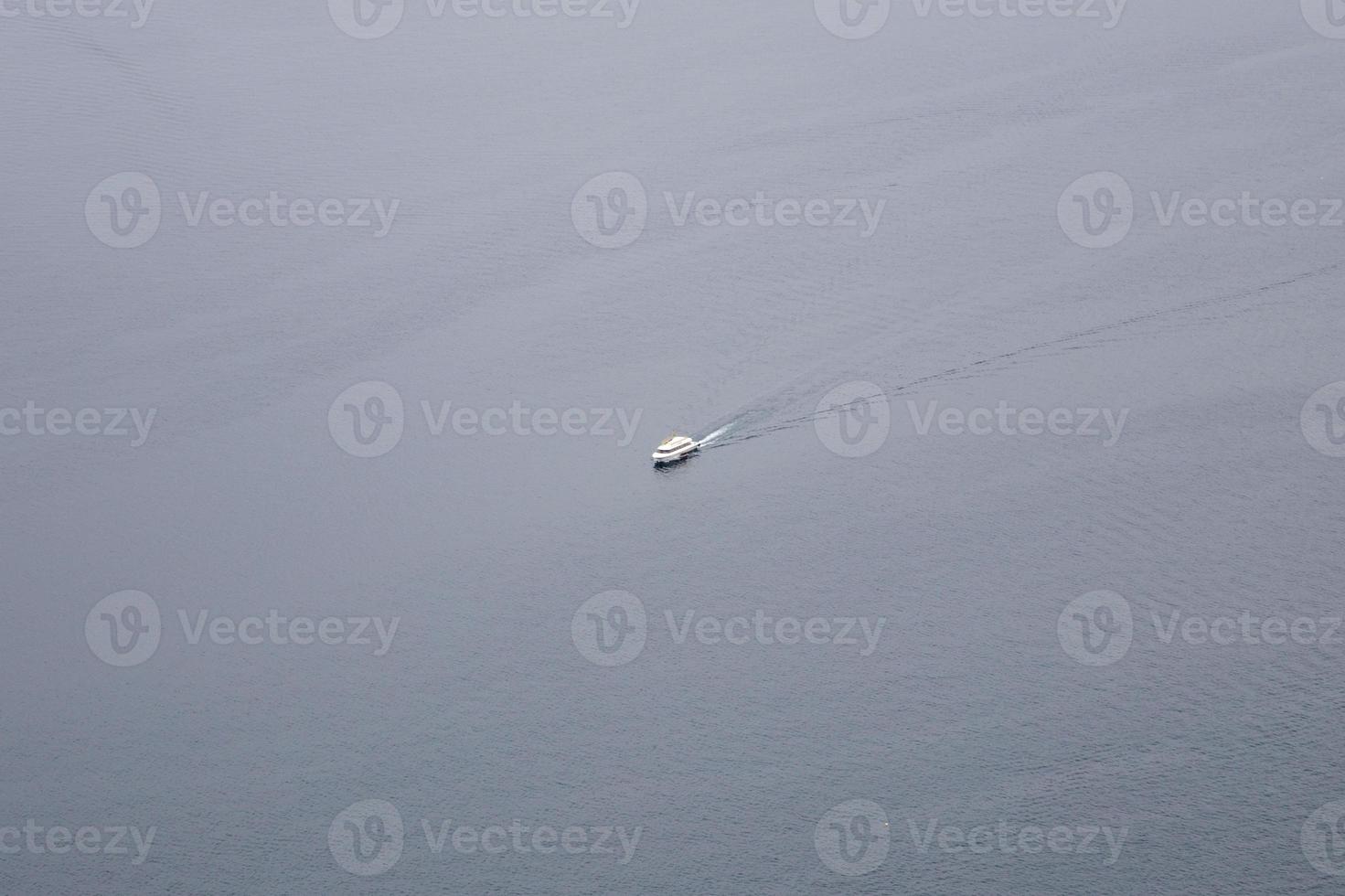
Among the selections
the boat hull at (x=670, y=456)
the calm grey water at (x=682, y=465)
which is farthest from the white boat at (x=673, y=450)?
the calm grey water at (x=682, y=465)

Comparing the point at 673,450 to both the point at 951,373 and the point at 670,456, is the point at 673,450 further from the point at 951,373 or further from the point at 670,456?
the point at 951,373

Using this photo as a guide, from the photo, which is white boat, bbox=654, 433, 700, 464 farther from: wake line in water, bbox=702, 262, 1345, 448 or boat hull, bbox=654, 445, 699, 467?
wake line in water, bbox=702, 262, 1345, 448

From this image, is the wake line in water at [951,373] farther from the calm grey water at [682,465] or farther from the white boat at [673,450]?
the white boat at [673,450]

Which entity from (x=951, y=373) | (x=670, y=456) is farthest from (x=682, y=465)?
(x=951, y=373)

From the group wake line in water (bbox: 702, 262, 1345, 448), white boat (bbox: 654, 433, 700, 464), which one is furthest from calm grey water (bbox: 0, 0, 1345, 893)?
white boat (bbox: 654, 433, 700, 464)

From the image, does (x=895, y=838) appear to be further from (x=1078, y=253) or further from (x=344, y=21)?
(x=344, y=21)
